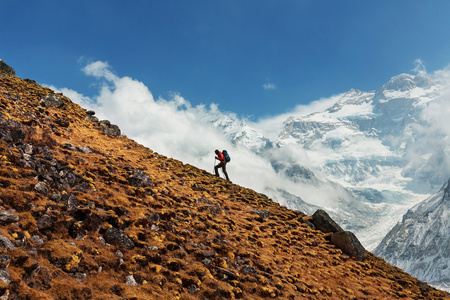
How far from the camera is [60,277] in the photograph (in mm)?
10672

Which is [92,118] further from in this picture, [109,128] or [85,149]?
[85,149]

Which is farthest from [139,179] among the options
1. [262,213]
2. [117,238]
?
[262,213]

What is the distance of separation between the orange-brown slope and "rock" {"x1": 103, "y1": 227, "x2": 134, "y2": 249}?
0.15 feet

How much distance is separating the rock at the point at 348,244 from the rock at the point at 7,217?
26.0 metres

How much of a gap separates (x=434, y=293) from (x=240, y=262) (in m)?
21.2

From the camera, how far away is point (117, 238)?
14.0m

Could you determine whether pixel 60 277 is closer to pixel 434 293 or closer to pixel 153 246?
pixel 153 246

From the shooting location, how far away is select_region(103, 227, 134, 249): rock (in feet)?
45.5

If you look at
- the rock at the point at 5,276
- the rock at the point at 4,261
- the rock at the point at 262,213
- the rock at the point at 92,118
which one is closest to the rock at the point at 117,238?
the rock at the point at 4,261

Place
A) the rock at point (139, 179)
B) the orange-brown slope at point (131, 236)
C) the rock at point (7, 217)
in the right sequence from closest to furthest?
1. the orange-brown slope at point (131, 236)
2. the rock at point (7, 217)
3. the rock at point (139, 179)

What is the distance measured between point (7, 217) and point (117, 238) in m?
4.55

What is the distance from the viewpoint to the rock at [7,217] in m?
11.4

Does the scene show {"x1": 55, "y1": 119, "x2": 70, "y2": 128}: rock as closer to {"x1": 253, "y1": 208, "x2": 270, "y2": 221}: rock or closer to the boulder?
{"x1": 253, "y1": 208, "x2": 270, "y2": 221}: rock

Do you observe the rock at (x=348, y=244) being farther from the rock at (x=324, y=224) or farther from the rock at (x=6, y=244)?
the rock at (x=6, y=244)
